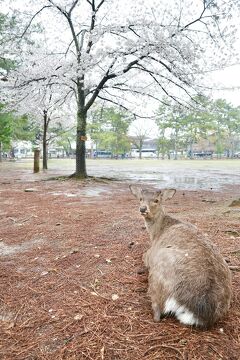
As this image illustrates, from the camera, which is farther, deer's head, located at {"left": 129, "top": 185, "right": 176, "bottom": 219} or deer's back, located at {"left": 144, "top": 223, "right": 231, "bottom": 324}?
deer's head, located at {"left": 129, "top": 185, "right": 176, "bottom": 219}

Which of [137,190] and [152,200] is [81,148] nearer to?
[137,190]

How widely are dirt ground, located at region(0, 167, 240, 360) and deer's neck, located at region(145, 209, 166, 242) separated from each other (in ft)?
1.23

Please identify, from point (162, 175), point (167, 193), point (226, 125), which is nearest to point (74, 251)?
point (167, 193)

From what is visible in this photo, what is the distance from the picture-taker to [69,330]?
2.17m

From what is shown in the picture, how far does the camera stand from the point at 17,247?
13.7 feet

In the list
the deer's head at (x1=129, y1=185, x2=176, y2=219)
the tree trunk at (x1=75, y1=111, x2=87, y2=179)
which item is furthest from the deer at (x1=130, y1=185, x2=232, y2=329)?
the tree trunk at (x1=75, y1=111, x2=87, y2=179)

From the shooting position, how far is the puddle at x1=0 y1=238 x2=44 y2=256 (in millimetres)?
3969

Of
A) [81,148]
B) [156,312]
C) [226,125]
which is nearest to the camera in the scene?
[156,312]

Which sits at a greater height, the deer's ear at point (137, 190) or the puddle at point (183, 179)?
the deer's ear at point (137, 190)

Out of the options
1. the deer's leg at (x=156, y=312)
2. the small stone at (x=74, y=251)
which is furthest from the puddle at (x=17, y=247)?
the deer's leg at (x=156, y=312)

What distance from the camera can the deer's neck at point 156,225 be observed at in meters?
3.29

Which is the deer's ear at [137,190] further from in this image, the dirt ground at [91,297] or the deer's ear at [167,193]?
the dirt ground at [91,297]

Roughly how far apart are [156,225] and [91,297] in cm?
111

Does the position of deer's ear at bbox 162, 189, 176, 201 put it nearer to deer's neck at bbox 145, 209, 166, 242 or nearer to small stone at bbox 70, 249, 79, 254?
deer's neck at bbox 145, 209, 166, 242
